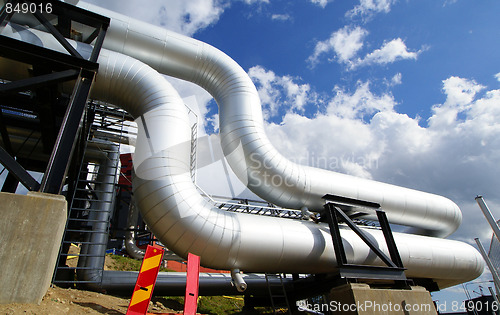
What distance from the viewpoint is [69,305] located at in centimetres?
463

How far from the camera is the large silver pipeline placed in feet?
29.6

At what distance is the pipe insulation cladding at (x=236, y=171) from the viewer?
22.4ft

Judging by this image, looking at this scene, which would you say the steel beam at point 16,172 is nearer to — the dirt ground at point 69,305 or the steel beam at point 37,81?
the steel beam at point 37,81

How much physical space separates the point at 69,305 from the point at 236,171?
5582mm

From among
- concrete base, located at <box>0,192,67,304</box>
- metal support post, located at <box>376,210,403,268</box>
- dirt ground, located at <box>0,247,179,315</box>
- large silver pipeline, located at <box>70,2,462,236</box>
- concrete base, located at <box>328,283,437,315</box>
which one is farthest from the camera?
large silver pipeline, located at <box>70,2,462,236</box>

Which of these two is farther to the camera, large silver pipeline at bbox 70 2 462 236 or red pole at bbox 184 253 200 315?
large silver pipeline at bbox 70 2 462 236

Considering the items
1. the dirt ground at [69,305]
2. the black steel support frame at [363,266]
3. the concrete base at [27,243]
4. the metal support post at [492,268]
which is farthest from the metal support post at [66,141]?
the metal support post at [492,268]

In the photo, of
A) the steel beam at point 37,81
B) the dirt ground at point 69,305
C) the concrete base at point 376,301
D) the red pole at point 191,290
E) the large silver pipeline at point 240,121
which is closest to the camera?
the dirt ground at point 69,305

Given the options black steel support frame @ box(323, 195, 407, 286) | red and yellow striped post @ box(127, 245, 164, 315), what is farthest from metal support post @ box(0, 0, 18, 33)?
black steel support frame @ box(323, 195, 407, 286)

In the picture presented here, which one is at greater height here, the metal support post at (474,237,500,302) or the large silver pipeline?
the large silver pipeline

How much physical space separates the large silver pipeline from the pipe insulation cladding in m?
0.03

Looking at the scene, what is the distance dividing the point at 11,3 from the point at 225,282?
9.37 m

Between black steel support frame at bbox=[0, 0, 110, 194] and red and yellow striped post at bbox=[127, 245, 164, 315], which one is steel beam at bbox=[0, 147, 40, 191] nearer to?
black steel support frame at bbox=[0, 0, 110, 194]

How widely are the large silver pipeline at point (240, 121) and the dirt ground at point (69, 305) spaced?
4.85 meters
